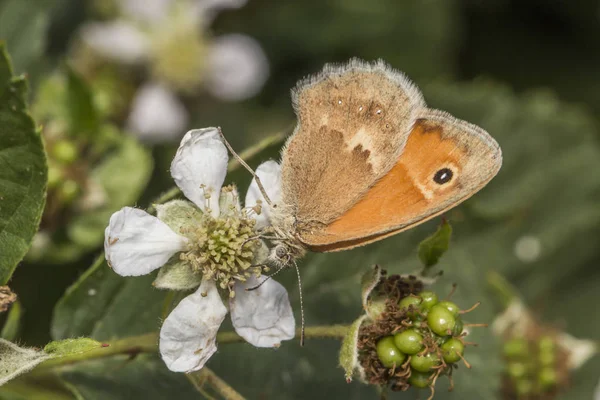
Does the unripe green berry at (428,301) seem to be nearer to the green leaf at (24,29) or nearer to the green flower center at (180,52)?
the green leaf at (24,29)

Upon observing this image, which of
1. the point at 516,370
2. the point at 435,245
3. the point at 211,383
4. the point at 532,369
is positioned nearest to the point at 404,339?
the point at 435,245

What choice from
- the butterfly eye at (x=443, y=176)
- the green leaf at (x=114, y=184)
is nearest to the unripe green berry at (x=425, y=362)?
the butterfly eye at (x=443, y=176)

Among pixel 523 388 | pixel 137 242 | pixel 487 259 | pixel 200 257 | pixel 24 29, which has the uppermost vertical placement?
pixel 24 29

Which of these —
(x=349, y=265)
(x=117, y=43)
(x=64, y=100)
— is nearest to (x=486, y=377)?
(x=349, y=265)

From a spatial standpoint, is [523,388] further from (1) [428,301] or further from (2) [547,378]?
(1) [428,301]

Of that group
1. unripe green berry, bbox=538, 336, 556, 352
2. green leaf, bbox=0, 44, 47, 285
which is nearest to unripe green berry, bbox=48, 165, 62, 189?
green leaf, bbox=0, 44, 47, 285
